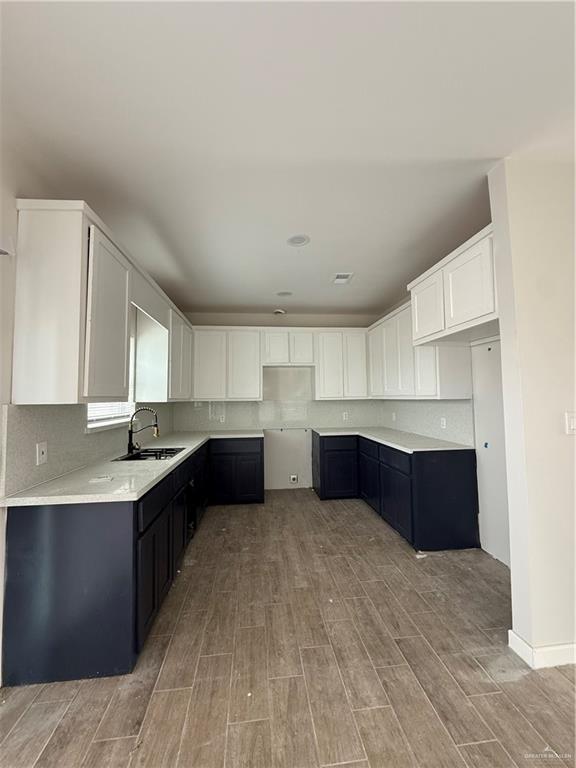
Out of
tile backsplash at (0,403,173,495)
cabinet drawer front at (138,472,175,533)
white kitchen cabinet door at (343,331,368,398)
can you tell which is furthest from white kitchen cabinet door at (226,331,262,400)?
cabinet drawer front at (138,472,175,533)

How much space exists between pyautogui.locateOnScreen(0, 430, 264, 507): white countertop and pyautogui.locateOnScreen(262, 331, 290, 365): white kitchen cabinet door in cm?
244

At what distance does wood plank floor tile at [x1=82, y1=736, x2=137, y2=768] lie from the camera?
1.30 meters

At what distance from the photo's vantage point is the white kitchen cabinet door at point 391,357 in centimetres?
410

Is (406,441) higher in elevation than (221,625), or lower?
higher

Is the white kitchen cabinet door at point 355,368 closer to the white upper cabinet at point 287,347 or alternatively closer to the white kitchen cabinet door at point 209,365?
the white upper cabinet at point 287,347

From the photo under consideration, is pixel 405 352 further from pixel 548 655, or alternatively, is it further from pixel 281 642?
pixel 281 642

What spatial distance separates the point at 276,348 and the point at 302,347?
39cm

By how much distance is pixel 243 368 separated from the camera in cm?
482

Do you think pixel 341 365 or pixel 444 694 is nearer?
pixel 444 694

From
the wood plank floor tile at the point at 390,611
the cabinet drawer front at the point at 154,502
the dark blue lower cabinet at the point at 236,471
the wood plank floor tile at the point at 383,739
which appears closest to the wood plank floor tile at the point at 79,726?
the cabinet drawer front at the point at 154,502

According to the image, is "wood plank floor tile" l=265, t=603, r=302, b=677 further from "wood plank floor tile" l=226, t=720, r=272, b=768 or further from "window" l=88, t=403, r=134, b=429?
"window" l=88, t=403, r=134, b=429

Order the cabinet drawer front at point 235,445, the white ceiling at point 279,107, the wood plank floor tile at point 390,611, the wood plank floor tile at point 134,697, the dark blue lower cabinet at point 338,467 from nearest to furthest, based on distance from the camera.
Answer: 1. the white ceiling at point 279,107
2. the wood plank floor tile at point 134,697
3. the wood plank floor tile at point 390,611
4. the cabinet drawer front at point 235,445
5. the dark blue lower cabinet at point 338,467

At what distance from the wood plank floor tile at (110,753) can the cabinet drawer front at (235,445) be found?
3151 millimetres

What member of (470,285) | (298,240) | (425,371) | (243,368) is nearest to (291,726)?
(470,285)
